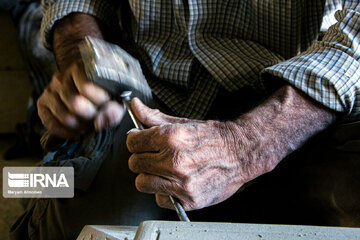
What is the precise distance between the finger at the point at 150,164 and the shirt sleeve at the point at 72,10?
1.59 feet

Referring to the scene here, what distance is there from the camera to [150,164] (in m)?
0.51

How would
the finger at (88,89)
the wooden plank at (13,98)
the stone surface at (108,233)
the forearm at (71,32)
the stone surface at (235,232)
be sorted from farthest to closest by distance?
1. the wooden plank at (13,98)
2. the forearm at (71,32)
3. the finger at (88,89)
4. the stone surface at (108,233)
5. the stone surface at (235,232)

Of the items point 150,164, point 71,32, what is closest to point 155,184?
point 150,164

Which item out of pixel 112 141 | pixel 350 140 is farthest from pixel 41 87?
pixel 350 140

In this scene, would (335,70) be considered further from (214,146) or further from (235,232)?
(235,232)

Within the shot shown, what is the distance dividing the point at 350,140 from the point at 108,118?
1.34ft

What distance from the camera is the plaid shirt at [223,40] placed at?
0.67 meters

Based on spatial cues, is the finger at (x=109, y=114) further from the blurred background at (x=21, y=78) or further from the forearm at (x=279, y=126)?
the blurred background at (x=21, y=78)

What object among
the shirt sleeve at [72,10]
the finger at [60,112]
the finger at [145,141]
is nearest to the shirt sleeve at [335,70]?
the finger at [145,141]

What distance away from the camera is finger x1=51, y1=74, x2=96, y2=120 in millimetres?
585

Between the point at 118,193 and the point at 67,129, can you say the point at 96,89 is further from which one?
the point at 118,193

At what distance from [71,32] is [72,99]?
31 centimetres

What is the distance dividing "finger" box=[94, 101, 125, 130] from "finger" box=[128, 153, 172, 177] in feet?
0.41

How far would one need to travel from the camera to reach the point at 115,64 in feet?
1.80
